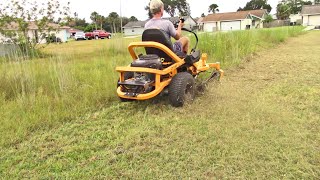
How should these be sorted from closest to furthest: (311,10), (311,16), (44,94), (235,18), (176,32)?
(176,32) < (44,94) < (311,16) < (311,10) < (235,18)

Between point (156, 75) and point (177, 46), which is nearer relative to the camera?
point (156, 75)

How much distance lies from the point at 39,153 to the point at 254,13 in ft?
187

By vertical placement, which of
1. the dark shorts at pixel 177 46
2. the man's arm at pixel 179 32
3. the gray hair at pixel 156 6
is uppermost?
the gray hair at pixel 156 6

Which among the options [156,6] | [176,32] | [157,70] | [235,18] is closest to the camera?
[157,70]

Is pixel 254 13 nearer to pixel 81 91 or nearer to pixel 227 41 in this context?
pixel 227 41

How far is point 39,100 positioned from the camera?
12.3ft

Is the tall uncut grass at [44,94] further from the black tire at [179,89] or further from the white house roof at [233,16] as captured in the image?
the white house roof at [233,16]

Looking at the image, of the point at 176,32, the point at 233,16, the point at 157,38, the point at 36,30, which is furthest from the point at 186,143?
the point at 233,16

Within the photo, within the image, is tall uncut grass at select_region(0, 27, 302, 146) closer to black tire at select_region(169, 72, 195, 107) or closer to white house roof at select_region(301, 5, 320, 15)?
black tire at select_region(169, 72, 195, 107)

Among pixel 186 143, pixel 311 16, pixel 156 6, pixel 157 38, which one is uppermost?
pixel 311 16

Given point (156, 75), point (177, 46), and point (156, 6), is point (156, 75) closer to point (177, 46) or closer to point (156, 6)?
point (177, 46)

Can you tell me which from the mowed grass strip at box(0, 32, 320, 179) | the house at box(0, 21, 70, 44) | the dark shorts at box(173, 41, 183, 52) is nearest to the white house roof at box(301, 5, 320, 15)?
the house at box(0, 21, 70, 44)

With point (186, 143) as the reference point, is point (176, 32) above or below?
above

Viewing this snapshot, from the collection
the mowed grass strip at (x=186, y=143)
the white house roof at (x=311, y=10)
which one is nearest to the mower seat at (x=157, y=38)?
the mowed grass strip at (x=186, y=143)
